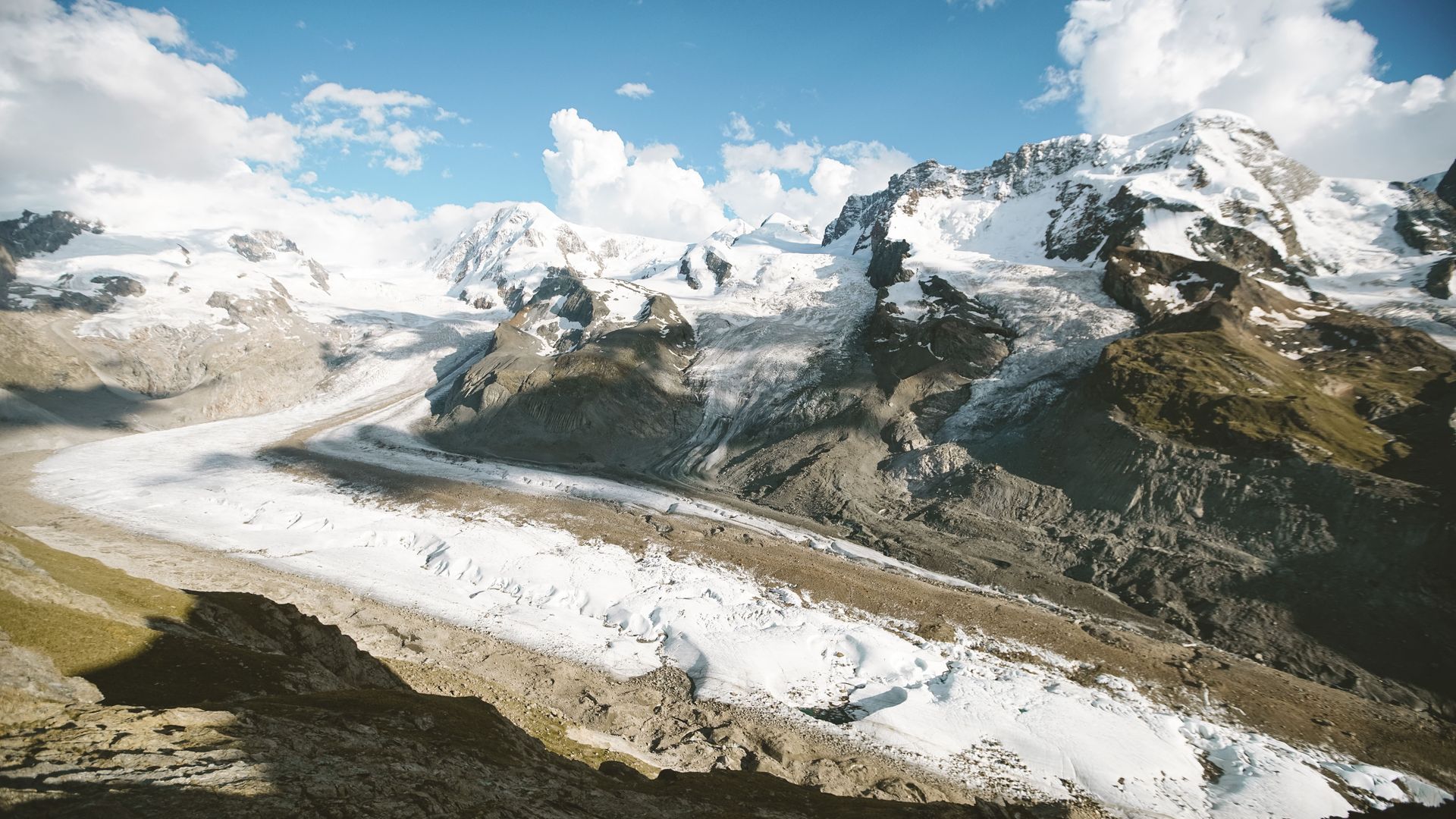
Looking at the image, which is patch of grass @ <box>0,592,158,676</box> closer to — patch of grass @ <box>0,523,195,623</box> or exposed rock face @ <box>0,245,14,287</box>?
patch of grass @ <box>0,523,195,623</box>

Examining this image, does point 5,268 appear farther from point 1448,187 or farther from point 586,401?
point 1448,187

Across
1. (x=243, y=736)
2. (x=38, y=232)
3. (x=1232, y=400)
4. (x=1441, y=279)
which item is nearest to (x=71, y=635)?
(x=243, y=736)

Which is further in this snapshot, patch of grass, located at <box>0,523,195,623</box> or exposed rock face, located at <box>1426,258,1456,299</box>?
exposed rock face, located at <box>1426,258,1456,299</box>

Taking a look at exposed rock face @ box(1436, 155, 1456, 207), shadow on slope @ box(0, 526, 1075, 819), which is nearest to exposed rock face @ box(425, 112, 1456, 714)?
exposed rock face @ box(1436, 155, 1456, 207)

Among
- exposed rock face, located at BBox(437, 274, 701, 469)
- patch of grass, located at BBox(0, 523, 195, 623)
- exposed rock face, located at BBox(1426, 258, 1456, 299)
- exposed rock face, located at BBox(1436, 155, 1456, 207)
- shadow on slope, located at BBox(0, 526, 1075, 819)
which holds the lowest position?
patch of grass, located at BBox(0, 523, 195, 623)

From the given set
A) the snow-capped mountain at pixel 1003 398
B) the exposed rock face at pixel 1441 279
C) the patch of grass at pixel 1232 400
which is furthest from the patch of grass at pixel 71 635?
the exposed rock face at pixel 1441 279

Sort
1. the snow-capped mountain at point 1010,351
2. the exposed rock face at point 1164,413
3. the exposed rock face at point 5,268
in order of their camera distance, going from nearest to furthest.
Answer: the exposed rock face at point 1164,413 → the snow-capped mountain at point 1010,351 → the exposed rock face at point 5,268

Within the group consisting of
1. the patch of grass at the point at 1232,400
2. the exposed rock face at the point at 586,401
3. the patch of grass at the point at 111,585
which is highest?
the patch of grass at the point at 1232,400

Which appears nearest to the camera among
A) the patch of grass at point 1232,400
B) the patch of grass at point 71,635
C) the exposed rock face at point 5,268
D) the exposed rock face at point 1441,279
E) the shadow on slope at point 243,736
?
the shadow on slope at point 243,736

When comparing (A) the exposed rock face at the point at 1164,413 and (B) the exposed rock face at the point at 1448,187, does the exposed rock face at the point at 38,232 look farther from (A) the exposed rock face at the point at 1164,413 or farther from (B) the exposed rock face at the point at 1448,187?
(B) the exposed rock face at the point at 1448,187

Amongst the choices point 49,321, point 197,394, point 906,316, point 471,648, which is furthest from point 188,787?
point 49,321

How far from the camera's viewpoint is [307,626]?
19375 millimetres

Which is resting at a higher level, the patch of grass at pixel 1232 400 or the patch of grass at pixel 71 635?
the patch of grass at pixel 1232 400

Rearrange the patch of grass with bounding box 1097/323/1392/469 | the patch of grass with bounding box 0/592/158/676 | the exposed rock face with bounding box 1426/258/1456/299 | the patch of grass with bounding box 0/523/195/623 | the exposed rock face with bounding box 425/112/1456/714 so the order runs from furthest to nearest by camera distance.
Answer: the exposed rock face with bounding box 1426/258/1456/299
the patch of grass with bounding box 1097/323/1392/469
the exposed rock face with bounding box 425/112/1456/714
the patch of grass with bounding box 0/523/195/623
the patch of grass with bounding box 0/592/158/676
